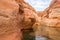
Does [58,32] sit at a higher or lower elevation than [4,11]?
lower

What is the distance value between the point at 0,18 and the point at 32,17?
28.7ft

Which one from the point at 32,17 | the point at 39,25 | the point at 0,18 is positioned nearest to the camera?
the point at 0,18

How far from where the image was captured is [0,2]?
429 cm

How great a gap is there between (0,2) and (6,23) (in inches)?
27.3

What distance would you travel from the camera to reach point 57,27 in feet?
41.4

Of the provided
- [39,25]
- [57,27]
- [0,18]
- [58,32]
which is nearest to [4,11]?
[0,18]

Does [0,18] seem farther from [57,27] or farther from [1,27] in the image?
[57,27]

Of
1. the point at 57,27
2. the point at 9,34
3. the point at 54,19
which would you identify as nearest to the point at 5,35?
the point at 9,34

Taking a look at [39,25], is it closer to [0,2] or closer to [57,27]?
[57,27]

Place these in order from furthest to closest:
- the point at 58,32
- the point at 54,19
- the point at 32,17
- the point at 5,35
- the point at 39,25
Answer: the point at 39,25 < the point at 54,19 < the point at 32,17 < the point at 58,32 < the point at 5,35

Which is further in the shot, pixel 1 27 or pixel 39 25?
pixel 39 25

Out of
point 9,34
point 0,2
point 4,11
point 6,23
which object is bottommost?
point 9,34

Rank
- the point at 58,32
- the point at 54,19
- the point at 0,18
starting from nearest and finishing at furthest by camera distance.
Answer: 1. the point at 0,18
2. the point at 58,32
3. the point at 54,19

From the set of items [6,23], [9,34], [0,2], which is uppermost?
[0,2]
